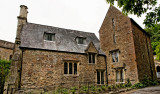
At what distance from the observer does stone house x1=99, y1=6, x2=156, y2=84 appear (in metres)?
16.3

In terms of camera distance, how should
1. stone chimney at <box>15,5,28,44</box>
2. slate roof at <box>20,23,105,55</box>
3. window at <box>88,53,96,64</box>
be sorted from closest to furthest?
slate roof at <box>20,23,105,55</box>
stone chimney at <box>15,5,28,44</box>
window at <box>88,53,96,64</box>

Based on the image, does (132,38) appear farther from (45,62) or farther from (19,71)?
(19,71)

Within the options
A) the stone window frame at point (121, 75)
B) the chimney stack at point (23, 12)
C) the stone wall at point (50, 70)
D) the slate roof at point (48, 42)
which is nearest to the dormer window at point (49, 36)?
the slate roof at point (48, 42)

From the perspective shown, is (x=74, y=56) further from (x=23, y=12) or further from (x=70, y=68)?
(x=23, y=12)

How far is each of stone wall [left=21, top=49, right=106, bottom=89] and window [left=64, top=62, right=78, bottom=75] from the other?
1.60ft

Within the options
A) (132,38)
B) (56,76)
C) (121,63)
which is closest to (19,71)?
(56,76)

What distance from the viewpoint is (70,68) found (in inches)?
658

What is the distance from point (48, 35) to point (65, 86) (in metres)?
7.76

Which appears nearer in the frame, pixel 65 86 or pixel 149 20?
pixel 149 20

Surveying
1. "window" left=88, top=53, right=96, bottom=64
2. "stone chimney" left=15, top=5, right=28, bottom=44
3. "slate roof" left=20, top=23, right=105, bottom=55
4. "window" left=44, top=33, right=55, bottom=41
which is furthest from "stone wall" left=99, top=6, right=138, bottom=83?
"stone chimney" left=15, top=5, right=28, bottom=44

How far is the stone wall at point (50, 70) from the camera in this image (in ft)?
Result: 45.9

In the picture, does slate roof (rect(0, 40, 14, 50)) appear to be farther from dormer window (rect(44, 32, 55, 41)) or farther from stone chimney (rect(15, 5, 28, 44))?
dormer window (rect(44, 32, 55, 41))

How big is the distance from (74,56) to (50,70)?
399 centimetres

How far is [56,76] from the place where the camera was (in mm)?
15258
